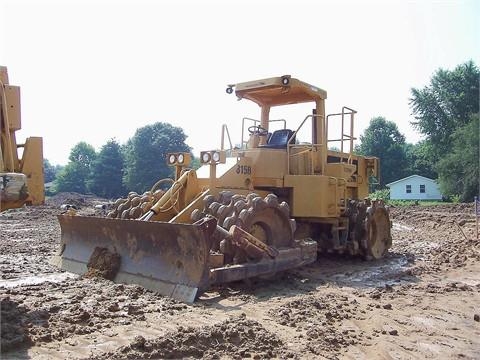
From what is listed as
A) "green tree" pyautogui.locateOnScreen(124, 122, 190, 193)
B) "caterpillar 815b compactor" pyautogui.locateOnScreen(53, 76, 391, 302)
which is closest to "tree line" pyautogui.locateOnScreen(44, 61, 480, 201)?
"green tree" pyautogui.locateOnScreen(124, 122, 190, 193)

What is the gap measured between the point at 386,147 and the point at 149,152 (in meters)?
31.4

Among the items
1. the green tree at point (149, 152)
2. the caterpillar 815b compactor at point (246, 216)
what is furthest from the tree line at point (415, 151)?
the caterpillar 815b compactor at point (246, 216)

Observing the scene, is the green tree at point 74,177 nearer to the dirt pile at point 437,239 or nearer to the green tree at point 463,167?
the green tree at point 463,167

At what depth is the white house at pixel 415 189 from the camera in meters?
51.7

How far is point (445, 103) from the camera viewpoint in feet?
166

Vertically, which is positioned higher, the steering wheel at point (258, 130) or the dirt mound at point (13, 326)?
the steering wheel at point (258, 130)

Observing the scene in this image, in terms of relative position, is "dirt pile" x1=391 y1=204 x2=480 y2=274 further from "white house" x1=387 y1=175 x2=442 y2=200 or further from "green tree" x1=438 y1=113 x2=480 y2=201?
"white house" x1=387 y1=175 x2=442 y2=200

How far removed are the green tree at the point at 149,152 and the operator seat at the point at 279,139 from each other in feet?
147

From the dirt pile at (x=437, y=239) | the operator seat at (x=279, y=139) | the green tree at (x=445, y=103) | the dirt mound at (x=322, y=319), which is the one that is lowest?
the dirt mound at (x=322, y=319)

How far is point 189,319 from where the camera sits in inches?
196

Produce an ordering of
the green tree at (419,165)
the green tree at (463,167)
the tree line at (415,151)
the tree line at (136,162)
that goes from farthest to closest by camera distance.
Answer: the green tree at (419,165) → the tree line at (136,162) → the tree line at (415,151) → the green tree at (463,167)

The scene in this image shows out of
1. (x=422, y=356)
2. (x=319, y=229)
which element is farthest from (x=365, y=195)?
(x=422, y=356)

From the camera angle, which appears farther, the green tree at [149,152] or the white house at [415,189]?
the green tree at [149,152]

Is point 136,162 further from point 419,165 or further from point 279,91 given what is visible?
point 279,91
